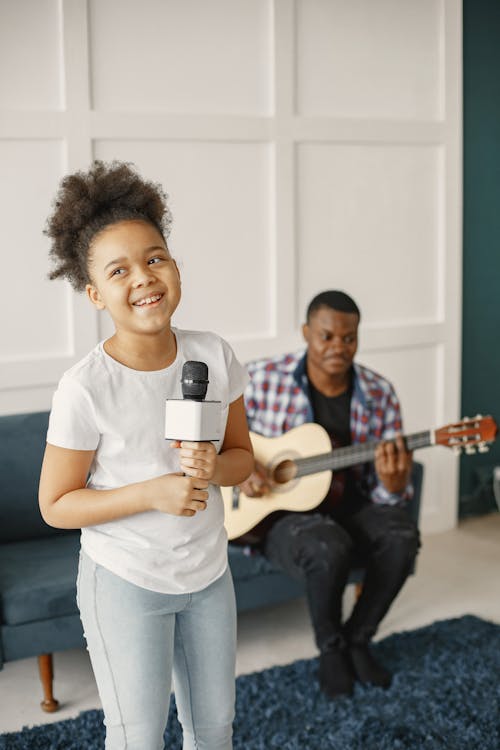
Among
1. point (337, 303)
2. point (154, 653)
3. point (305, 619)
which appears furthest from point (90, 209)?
point (305, 619)

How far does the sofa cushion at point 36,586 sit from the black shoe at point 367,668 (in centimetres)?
82

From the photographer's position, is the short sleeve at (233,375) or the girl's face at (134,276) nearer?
the girl's face at (134,276)

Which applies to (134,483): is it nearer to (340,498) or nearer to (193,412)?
(193,412)

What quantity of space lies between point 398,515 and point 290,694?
65 centimetres

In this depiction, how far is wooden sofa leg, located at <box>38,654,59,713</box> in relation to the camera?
2.47m

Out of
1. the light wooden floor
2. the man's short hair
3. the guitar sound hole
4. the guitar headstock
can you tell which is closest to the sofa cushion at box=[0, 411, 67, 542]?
the light wooden floor

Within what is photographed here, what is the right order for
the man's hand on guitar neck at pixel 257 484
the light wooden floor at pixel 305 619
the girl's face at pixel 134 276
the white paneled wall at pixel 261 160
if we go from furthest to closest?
the white paneled wall at pixel 261 160, the man's hand on guitar neck at pixel 257 484, the light wooden floor at pixel 305 619, the girl's face at pixel 134 276

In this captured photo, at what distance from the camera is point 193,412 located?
1.23 m

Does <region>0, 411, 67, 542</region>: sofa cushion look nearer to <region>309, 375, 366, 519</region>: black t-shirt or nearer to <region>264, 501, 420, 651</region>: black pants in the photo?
<region>264, 501, 420, 651</region>: black pants

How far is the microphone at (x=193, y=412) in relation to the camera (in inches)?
48.6

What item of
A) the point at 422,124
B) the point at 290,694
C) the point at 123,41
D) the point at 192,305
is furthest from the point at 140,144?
the point at 290,694

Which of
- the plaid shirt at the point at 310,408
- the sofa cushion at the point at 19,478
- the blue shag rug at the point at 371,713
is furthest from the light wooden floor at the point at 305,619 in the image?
the plaid shirt at the point at 310,408

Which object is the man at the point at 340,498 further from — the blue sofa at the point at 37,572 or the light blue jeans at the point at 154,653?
the light blue jeans at the point at 154,653

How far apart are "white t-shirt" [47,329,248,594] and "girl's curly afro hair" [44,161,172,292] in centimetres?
17
